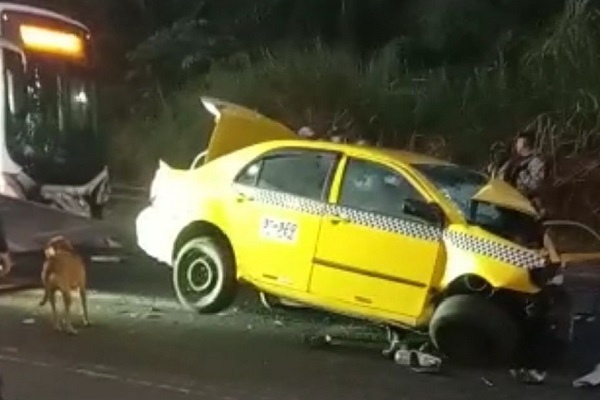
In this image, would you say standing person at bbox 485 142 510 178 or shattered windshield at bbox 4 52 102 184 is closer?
standing person at bbox 485 142 510 178

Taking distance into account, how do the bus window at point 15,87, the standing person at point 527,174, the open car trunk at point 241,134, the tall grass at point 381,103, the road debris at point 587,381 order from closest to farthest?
1. the road debris at point 587,381
2. the standing person at point 527,174
3. the open car trunk at point 241,134
4. the tall grass at point 381,103
5. the bus window at point 15,87

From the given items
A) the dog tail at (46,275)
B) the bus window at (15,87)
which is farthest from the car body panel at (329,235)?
the bus window at (15,87)

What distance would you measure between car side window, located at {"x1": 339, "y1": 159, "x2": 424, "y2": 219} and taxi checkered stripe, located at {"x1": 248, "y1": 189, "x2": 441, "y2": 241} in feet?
0.09

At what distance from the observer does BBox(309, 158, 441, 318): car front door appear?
3.61 meters

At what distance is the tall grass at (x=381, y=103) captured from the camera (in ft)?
14.1

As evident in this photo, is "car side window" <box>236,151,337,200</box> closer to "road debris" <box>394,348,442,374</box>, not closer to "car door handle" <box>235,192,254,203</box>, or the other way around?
"car door handle" <box>235,192,254,203</box>

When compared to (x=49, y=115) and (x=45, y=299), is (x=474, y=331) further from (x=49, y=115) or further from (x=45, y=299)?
(x=49, y=115)

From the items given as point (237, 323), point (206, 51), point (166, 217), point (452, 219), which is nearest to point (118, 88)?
point (206, 51)

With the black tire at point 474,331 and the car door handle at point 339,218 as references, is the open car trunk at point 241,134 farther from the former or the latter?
the black tire at point 474,331

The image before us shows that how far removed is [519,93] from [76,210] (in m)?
1.68

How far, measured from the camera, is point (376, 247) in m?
3.65

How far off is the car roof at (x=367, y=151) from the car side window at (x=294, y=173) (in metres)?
0.03

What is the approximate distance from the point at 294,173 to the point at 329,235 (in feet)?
1.00

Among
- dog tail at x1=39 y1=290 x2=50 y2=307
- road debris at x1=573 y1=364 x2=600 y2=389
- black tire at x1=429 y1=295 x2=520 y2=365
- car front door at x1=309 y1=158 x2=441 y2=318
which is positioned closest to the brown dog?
Answer: dog tail at x1=39 y1=290 x2=50 y2=307
